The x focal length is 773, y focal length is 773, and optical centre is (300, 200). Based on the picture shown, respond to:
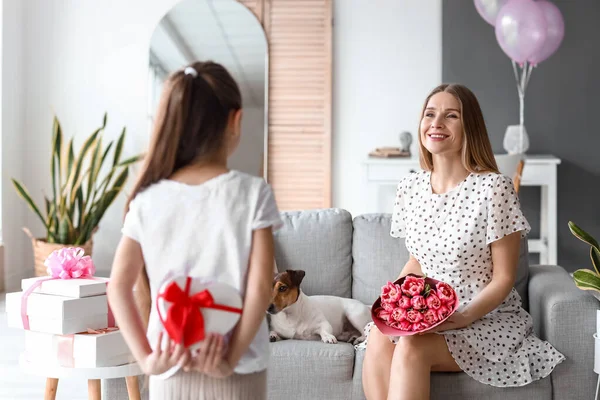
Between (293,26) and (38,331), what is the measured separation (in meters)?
3.68

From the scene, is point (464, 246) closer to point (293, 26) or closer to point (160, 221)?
point (160, 221)

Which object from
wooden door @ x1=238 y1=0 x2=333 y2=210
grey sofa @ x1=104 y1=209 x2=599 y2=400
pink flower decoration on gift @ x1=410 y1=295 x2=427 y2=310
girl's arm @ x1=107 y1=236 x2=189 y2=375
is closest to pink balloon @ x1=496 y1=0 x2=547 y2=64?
wooden door @ x1=238 y1=0 x2=333 y2=210

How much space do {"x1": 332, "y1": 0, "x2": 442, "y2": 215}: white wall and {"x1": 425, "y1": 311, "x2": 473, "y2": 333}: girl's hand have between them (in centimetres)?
326

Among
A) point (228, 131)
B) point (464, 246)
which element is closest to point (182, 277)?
point (228, 131)

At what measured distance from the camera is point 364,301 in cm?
280

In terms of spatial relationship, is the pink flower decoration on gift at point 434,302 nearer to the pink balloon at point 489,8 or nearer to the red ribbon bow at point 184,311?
the red ribbon bow at point 184,311

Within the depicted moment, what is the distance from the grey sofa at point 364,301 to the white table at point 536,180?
6.71ft

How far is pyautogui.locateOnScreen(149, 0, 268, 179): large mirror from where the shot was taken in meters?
5.35

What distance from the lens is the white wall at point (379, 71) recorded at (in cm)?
531

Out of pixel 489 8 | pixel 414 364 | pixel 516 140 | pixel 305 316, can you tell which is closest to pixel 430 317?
pixel 414 364

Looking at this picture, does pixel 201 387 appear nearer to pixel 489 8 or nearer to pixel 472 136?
pixel 472 136

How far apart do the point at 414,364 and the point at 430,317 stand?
0.45ft

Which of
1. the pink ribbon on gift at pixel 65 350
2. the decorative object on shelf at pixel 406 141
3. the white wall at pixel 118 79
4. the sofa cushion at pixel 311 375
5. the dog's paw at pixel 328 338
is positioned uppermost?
the white wall at pixel 118 79

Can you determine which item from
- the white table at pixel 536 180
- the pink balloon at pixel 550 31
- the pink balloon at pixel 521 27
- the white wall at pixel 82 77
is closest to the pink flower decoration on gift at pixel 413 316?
the white table at pixel 536 180
